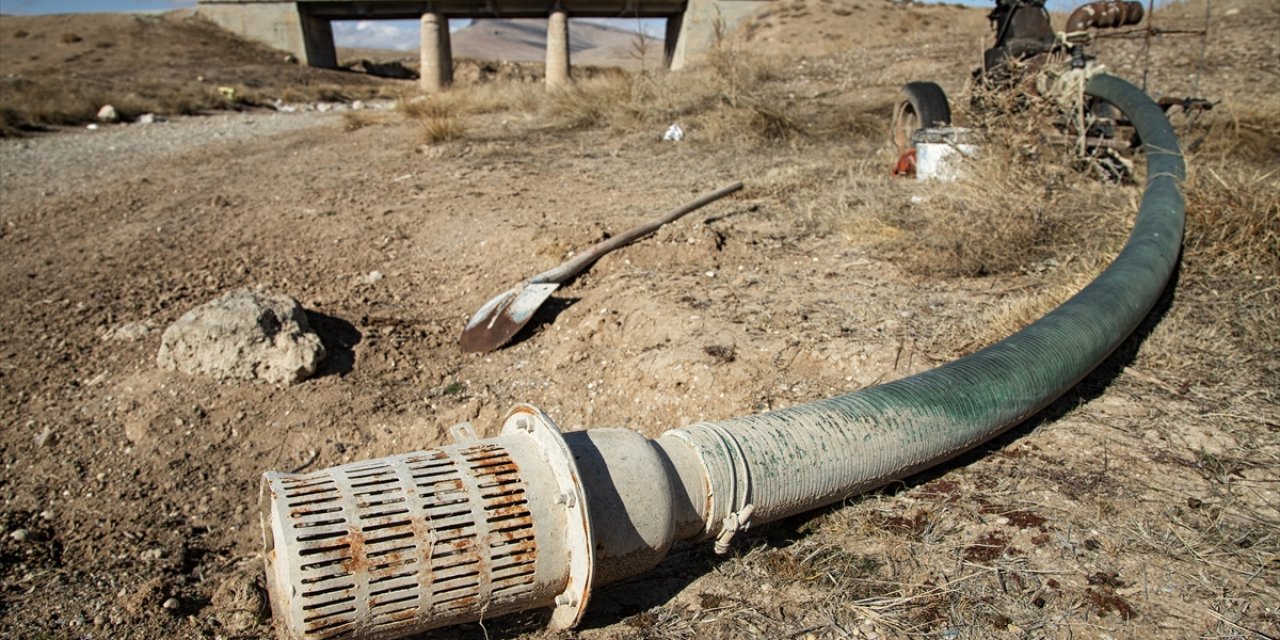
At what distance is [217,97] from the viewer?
1380 cm

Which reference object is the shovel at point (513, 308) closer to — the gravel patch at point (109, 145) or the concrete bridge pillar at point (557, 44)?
the gravel patch at point (109, 145)

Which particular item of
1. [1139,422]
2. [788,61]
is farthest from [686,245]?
[788,61]

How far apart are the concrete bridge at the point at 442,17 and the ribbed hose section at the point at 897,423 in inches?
629

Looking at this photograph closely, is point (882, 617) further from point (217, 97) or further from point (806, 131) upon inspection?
point (217, 97)

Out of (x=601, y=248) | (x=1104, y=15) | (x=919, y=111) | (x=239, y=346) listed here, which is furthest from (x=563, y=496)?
(x=1104, y=15)

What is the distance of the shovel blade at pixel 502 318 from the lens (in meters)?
3.67

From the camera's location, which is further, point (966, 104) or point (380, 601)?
point (966, 104)

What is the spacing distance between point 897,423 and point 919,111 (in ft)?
14.4

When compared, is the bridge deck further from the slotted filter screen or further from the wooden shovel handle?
the slotted filter screen

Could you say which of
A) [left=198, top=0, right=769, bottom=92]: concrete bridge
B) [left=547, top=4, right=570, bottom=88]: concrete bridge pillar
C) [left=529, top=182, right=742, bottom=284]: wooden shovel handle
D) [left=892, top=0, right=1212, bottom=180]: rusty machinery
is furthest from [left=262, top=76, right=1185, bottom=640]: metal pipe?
[left=547, top=4, right=570, bottom=88]: concrete bridge pillar

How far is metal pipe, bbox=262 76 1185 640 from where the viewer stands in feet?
5.08

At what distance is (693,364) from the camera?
3.05 meters

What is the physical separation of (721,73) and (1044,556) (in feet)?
26.4

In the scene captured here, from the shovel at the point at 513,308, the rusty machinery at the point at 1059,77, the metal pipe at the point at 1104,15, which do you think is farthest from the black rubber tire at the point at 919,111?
the shovel at the point at 513,308
